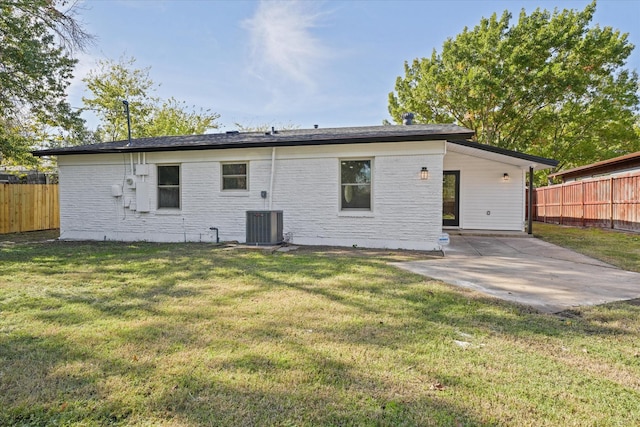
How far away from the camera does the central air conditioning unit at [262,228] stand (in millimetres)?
8484

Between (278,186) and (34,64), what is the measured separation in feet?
28.0

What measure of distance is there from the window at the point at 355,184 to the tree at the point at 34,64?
9.11 m

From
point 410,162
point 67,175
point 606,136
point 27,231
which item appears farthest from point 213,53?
point 606,136

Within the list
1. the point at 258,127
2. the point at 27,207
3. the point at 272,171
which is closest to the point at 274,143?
the point at 272,171

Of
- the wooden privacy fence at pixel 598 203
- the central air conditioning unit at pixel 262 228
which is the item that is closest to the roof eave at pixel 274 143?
the central air conditioning unit at pixel 262 228

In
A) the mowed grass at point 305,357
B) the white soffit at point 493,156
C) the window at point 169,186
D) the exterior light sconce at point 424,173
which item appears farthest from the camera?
the white soffit at point 493,156

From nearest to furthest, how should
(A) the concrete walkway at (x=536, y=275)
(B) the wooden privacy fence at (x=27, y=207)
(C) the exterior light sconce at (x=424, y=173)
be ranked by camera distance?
(A) the concrete walkway at (x=536, y=275)
(C) the exterior light sconce at (x=424, y=173)
(B) the wooden privacy fence at (x=27, y=207)

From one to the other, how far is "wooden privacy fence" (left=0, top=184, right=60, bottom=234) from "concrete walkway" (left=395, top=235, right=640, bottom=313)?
1418 cm

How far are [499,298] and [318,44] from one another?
1414cm

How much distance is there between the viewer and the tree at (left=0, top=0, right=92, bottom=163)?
32.6 feet

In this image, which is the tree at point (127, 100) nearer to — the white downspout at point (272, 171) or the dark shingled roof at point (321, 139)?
the dark shingled roof at point (321, 139)

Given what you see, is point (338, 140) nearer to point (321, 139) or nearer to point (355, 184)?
point (321, 139)

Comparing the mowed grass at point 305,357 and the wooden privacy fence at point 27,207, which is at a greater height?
the wooden privacy fence at point 27,207

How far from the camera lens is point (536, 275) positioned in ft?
17.8
